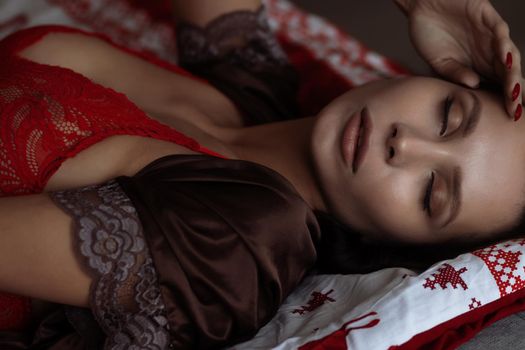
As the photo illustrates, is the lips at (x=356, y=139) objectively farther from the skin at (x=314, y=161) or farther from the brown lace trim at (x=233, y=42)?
the brown lace trim at (x=233, y=42)

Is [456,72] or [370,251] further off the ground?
[456,72]

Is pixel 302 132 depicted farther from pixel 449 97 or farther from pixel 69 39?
pixel 69 39

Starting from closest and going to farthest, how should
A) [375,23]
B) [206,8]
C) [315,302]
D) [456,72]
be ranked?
[315,302]
[456,72]
[206,8]
[375,23]

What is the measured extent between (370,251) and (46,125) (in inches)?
28.0

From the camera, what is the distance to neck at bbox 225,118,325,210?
1.44 m

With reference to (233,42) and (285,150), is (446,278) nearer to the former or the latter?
(285,150)

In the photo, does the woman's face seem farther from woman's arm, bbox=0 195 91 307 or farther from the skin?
woman's arm, bbox=0 195 91 307

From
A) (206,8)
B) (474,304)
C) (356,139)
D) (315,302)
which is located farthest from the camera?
(206,8)

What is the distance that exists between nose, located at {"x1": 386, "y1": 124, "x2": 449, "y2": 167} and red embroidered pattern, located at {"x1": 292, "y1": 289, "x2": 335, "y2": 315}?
291mm

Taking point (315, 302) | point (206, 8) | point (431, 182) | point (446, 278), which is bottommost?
point (315, 302)

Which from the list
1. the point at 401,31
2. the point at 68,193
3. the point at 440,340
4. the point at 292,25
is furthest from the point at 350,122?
the point at 401,31

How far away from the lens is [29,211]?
3.23 feet

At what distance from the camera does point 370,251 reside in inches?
54.2

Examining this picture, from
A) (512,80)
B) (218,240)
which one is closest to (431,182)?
(512,80)
